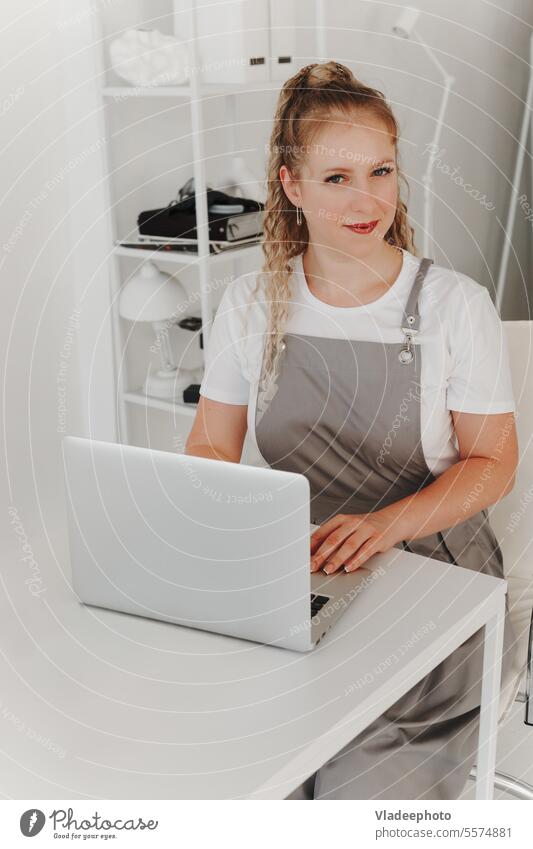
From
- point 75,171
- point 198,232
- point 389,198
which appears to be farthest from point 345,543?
point 75,171

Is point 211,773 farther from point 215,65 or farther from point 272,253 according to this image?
point 215,65

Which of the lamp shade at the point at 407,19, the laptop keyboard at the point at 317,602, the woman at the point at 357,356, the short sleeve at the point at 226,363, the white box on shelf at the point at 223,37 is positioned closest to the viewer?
the laptop keyboard at the point at 317,602

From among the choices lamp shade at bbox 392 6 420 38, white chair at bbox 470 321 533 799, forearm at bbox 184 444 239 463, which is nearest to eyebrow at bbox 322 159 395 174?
white chair at bbox 470 321 533 799

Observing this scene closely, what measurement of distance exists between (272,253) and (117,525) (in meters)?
0.57

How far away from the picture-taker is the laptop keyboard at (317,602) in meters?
0.88

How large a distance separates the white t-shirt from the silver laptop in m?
0.36

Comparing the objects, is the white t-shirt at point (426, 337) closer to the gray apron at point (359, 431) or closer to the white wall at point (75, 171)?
the gray apron at point (359, 431)

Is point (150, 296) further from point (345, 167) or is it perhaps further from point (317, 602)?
point (317, 602)

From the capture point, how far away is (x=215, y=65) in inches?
72.2

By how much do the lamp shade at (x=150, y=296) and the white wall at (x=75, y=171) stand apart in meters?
0.12

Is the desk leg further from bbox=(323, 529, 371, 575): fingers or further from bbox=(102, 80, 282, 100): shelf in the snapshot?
bbox=(102, 80, 282, 100): shelf

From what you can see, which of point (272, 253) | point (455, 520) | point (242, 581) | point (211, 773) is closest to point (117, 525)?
point (242, 581)

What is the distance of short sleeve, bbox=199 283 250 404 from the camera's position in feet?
4.30

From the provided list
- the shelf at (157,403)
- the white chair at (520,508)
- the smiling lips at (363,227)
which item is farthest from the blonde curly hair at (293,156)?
the shelf at (157,403)
